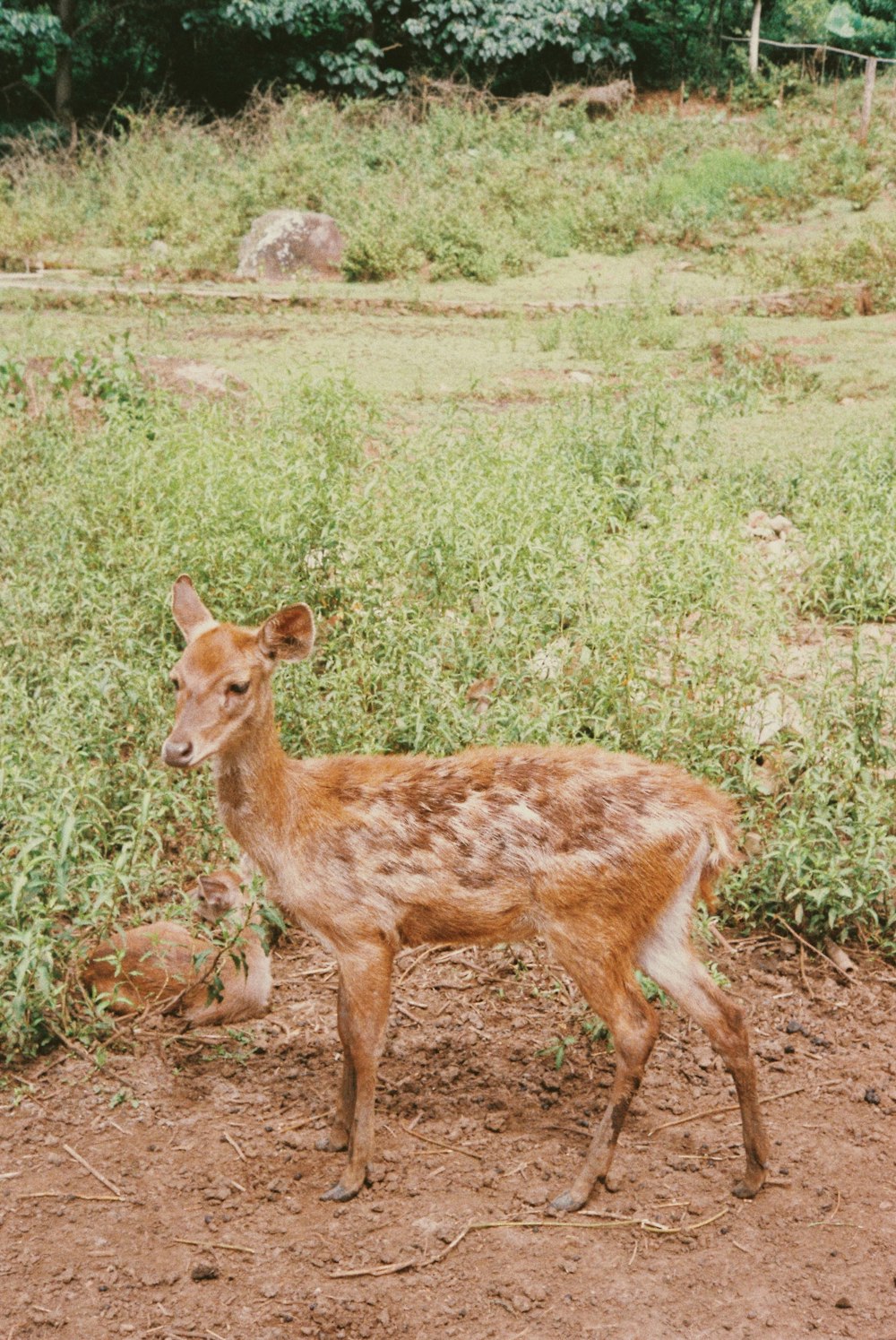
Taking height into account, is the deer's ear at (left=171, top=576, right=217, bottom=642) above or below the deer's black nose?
above

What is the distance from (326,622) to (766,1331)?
3.71 metres

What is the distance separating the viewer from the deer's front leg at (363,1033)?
13.3ft

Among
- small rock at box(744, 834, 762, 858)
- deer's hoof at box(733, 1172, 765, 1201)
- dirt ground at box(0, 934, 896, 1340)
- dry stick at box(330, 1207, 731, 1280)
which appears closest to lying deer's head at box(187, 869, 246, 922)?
dirt ground at box(0, 934, 896, 1340)

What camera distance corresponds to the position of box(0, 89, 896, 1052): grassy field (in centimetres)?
521

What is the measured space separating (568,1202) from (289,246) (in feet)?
43.6

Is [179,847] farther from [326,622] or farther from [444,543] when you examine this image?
[444,543]

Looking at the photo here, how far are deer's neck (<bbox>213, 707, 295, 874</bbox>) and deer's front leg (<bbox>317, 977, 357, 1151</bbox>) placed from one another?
0.48 meters

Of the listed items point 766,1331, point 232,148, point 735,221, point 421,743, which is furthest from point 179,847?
point 232,148

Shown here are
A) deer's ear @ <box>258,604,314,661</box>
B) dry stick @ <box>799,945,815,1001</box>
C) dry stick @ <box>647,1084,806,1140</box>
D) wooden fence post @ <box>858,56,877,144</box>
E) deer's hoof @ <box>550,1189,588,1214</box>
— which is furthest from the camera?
wooden fence post @ <box>858,56,877,144</box>

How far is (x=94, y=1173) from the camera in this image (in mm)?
4152

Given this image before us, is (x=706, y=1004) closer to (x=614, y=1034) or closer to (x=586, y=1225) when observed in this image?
(x=614, y=1034)

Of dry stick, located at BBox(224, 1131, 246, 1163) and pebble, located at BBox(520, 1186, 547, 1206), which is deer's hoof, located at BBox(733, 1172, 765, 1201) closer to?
pebble, located at BBox(520, 1186, 547, 1206)

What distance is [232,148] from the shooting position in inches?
761

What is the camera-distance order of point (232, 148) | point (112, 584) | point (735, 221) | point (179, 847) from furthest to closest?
point (232, 148) < point (735, 221) < point (112, 584) < point (179, 847)
